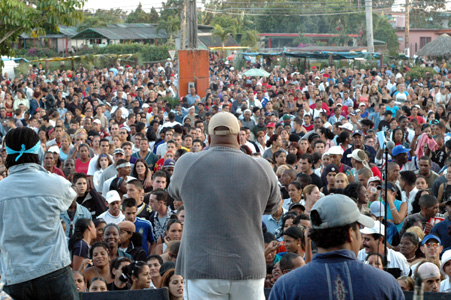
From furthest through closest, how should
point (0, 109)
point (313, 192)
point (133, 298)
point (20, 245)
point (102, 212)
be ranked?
1. point (0, 109)
2. point (102, 212)
3. point (313, 192)
4. point (133, 298)
5. point (20, 245)

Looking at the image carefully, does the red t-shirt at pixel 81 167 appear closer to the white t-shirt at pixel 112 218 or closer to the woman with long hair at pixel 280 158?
the woman with long hair at pixel 280 158

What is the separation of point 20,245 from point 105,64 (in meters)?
44.4

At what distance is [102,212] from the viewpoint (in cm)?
949

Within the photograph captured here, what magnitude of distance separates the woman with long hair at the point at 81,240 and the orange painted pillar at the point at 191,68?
58.6 ft

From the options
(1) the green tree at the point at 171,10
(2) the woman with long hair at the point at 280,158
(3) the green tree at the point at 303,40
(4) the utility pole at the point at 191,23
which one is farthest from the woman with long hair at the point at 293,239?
(3) the green tree at the point at 303,40

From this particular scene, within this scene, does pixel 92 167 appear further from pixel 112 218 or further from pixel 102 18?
pixel 102 18

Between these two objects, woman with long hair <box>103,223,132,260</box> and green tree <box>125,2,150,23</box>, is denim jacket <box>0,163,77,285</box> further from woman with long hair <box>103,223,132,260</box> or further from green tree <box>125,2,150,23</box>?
green tree <box>125,2,150,23</box>

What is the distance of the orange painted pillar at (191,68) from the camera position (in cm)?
2542

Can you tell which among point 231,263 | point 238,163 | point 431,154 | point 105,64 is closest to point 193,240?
point 231,263

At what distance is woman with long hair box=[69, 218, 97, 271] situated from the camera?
7.45 metres

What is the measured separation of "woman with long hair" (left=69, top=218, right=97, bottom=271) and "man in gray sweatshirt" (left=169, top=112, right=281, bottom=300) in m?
3.78

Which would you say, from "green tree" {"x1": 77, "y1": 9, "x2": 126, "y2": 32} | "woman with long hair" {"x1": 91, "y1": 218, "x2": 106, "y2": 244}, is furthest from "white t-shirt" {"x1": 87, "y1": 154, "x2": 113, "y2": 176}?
"green tree" {"x1": 77, "y1": 9, "x2": 126, "y2": 32}

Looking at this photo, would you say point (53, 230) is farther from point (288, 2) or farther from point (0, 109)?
point (288, 2)

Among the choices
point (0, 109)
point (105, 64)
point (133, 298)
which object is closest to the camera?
point (133, 298)
